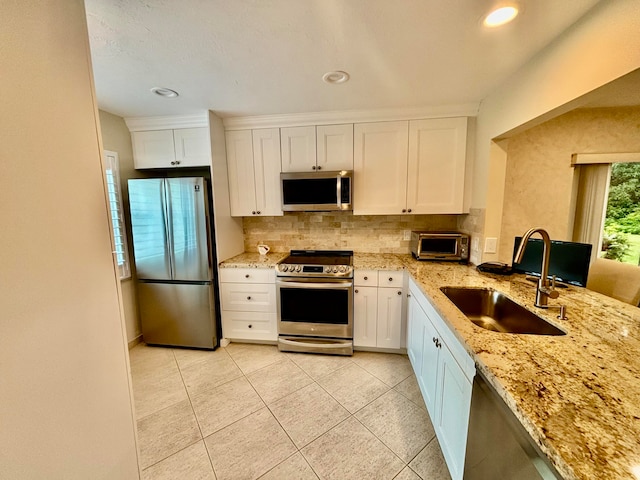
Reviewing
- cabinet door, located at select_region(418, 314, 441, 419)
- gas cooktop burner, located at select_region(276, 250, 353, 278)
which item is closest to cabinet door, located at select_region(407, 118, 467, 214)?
gas cooktop burner, located at select_region(276, 250, 353, 278)

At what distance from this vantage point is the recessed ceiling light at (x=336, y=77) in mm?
1670

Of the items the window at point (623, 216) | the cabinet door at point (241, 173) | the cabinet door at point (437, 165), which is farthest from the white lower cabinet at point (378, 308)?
the window at point (623, 216)

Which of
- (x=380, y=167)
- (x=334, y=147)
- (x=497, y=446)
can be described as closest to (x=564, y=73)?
(x=380, y=167)

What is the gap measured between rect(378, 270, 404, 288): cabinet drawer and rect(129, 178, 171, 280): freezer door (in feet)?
7.10

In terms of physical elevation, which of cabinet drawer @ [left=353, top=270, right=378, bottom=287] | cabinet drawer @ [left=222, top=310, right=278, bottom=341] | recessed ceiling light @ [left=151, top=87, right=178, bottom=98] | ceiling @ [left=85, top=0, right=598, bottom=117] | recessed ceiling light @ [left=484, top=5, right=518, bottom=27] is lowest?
cabinet drawer @ [left=222, top=310, right=278, bottom=341]

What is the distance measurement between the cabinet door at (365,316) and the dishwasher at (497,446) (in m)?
1.34

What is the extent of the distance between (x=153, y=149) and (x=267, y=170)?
126 centimetres

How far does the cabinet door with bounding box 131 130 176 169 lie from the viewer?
8.39 ft

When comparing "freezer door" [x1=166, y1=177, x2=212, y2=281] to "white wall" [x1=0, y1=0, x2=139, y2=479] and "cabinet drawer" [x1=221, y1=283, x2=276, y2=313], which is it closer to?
"cabinet drawer" [x1=221, y1=283, x2=276, y2=313]

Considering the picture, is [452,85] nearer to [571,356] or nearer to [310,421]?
[571,356]

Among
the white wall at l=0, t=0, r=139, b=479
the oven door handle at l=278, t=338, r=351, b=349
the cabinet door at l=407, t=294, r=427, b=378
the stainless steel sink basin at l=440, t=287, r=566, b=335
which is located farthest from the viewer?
the oven door handle at l=278, t=338, r=351, b=349

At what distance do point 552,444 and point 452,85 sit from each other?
2206 millimetres

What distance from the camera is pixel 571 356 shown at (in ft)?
2.93

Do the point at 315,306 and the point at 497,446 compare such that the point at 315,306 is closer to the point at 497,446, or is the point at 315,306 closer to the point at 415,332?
the point at 415,332
